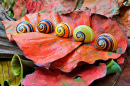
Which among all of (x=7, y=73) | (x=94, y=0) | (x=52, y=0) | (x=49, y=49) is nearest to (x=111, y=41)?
(x=49, y=49)

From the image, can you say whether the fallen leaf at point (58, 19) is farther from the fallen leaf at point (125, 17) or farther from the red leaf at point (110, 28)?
the fallen leaf at point (125, 17)

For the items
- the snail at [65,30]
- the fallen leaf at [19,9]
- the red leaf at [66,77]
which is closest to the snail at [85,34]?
the snail at [65,30]

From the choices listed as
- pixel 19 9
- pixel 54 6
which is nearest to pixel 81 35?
pixel 54 6

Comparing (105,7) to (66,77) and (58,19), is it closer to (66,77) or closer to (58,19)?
(58,19)

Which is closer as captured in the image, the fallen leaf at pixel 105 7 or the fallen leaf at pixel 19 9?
the fallen leaf at pixel 105 7

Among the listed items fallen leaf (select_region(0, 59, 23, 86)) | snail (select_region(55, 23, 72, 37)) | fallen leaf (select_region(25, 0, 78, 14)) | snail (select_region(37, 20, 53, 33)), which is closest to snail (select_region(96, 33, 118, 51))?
snail (select_region(55, 23, 72, 37))

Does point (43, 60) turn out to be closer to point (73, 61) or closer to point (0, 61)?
point (73, 61)
